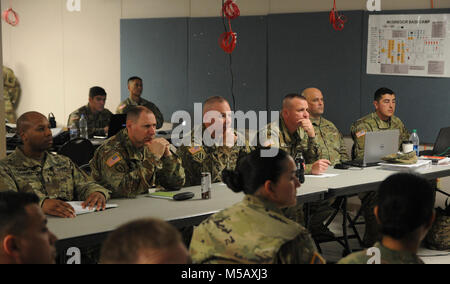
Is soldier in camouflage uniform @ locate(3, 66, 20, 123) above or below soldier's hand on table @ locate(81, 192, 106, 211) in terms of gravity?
above

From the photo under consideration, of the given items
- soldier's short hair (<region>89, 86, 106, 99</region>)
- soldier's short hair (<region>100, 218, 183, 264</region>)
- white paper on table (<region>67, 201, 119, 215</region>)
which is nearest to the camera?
soldier's short hair (<region>100, 218, 183, 264</region>)

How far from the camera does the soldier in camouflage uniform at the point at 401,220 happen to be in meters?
2.03

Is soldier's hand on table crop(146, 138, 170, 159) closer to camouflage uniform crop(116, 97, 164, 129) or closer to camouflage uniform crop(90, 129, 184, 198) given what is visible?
camouflage uniform crop(90, 129, 184, 198)

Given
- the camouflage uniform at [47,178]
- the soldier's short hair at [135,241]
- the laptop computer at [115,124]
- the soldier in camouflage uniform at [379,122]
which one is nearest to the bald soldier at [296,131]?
the soldier in camouflage uniform at [379,122]

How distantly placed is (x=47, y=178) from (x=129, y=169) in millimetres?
581

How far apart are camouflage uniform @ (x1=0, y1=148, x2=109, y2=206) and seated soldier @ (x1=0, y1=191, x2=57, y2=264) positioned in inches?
64.0

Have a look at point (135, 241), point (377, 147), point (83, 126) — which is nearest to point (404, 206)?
point (135, 241)

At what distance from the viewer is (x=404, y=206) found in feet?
6.80

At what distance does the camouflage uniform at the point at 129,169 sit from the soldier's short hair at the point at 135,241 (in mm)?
2523

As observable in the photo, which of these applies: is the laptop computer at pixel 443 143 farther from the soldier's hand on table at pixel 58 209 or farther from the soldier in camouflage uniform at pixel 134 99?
the soldier's hand on table at pixel 58 209

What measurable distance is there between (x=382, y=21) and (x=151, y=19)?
3359 mm

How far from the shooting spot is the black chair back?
5.55 metres

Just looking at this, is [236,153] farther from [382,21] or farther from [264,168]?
[382,21]

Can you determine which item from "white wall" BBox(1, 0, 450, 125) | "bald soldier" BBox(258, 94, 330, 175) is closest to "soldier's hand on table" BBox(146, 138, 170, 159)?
"bald soldier" BBox(258, 94, 330, 175)
